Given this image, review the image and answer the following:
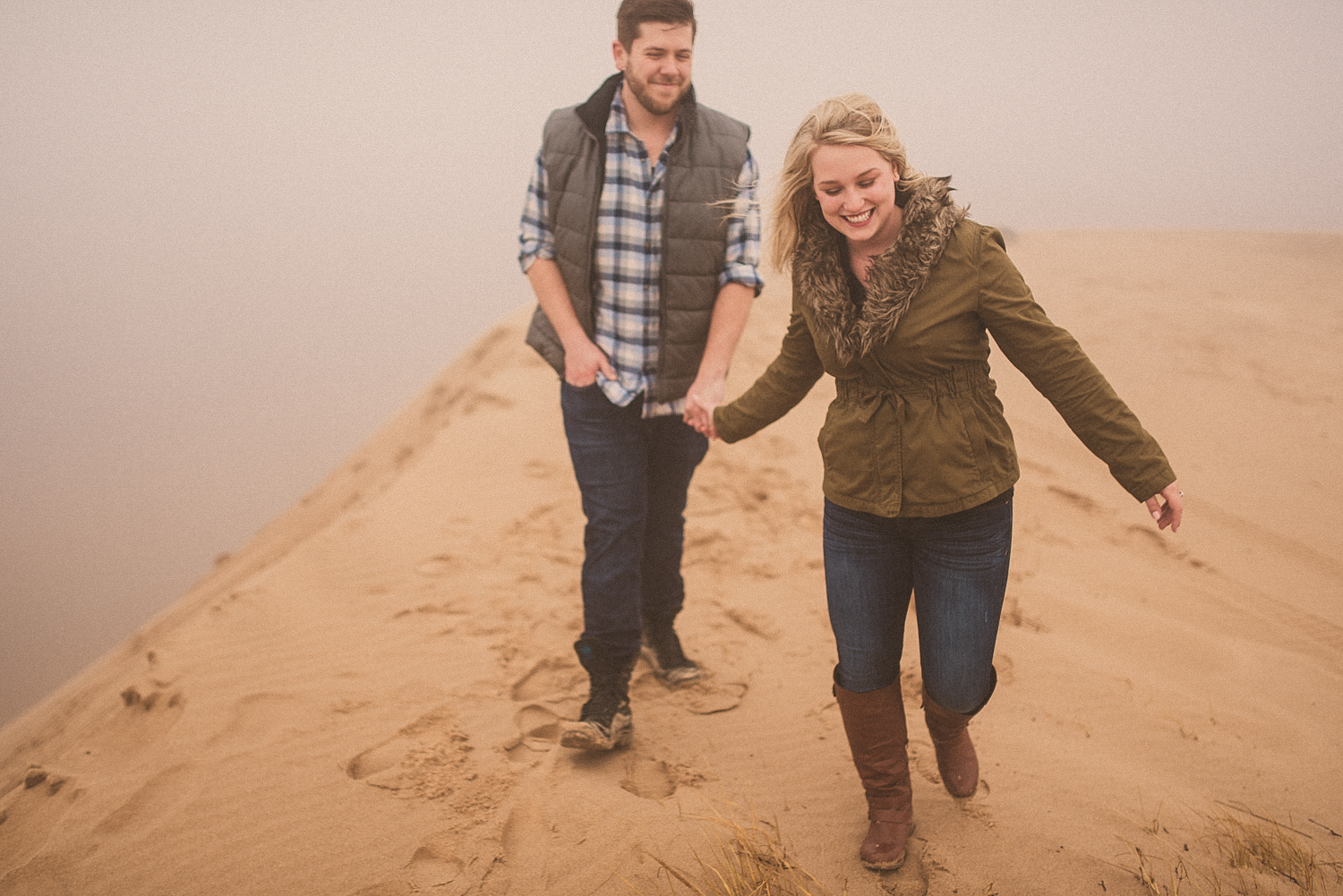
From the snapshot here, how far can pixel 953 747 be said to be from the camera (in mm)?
2232

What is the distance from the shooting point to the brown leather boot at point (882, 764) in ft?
6.87

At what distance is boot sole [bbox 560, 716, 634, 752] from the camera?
257cm

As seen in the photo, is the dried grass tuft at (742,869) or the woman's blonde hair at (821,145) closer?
the woman's blonde hair at (821,145)

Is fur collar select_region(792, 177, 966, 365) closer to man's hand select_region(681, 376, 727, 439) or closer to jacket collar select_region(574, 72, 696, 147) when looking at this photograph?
man's hand select_region(681, 376, 727, 439)

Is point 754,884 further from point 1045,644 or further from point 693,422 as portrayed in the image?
point 1045,644

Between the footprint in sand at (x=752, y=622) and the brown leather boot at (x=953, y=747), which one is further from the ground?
the brown leather boot at (x=953, y=747)

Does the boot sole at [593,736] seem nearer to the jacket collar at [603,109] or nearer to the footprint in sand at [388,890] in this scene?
the footprint in sand at [388,890]

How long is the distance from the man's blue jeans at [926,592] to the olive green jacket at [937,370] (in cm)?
8

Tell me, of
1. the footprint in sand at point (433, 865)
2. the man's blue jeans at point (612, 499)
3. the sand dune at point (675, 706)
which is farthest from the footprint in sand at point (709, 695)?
the footprint in sand at point (433, 865)

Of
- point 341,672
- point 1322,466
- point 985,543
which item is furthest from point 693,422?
point 1322,466

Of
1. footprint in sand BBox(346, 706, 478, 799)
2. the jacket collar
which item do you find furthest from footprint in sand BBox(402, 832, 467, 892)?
the jacket collar

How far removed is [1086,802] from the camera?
243 cm

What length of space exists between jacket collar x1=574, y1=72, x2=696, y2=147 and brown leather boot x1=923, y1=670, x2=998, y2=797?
1.80m

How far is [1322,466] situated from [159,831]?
21.5 feet
